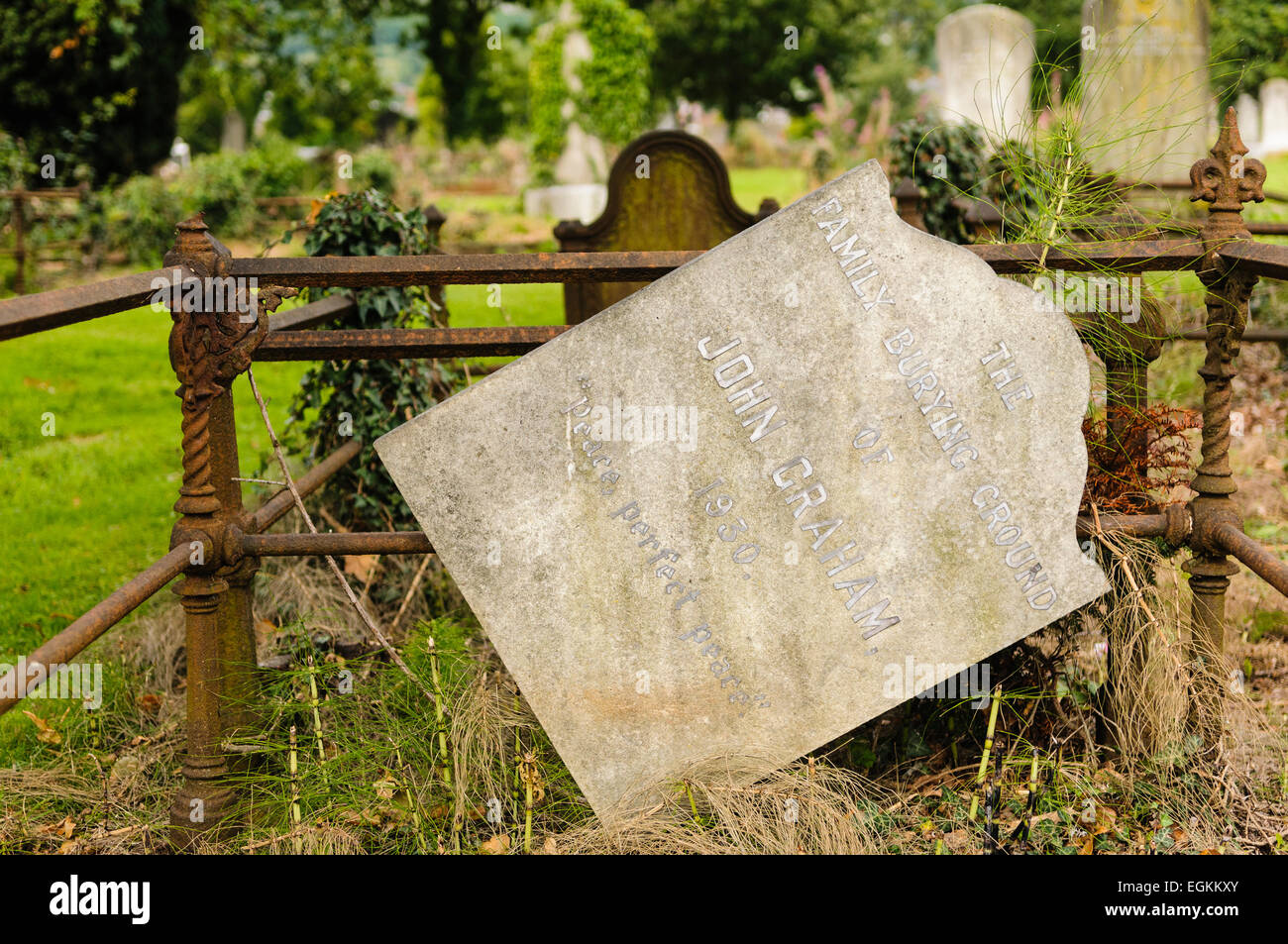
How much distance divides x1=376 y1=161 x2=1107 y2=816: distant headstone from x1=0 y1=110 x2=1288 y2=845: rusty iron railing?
21 cm

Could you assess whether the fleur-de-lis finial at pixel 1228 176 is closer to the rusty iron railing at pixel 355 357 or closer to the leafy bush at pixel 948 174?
the rusty iron railing at pixel 355 357

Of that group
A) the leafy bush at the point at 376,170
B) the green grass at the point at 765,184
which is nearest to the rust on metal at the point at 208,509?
the leafy bush at the point at 376,170

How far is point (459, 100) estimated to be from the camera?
28781 mm

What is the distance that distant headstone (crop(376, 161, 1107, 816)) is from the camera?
2.40m

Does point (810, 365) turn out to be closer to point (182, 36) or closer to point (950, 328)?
point (950, 328)

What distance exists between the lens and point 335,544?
2.54 metres

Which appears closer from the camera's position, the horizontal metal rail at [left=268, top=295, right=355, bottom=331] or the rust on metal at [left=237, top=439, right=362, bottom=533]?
the rust on metal at [left=237, top=439, right=362, bottom=533]

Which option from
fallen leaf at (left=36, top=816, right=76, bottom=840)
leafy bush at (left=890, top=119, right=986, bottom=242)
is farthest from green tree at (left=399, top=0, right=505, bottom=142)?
fallen leaf at (left=36, top=816, right=76, bottom=840)

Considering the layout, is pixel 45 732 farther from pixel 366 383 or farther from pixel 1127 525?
pixel 1127 525

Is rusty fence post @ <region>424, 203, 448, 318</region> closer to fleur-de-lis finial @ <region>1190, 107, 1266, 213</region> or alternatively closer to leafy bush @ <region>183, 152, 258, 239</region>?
fleur-de-lis finial @ <region>1190, 107, 1266, 213</region>

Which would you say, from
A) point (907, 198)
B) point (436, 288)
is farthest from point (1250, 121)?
point (436, 288)

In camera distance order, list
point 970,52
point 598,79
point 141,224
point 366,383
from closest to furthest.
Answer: point 366,383, point 141,224, point 970,52, point 598,79

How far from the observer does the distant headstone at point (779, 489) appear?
2.40 m

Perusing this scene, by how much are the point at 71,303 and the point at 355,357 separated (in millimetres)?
741
